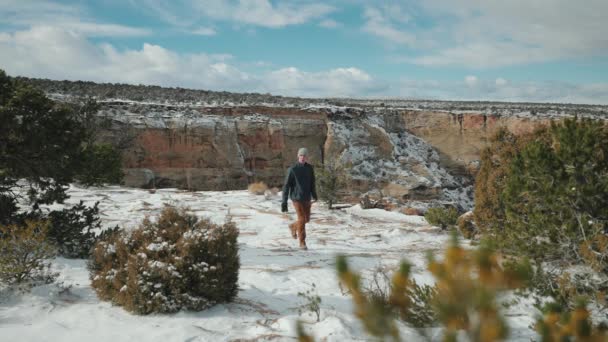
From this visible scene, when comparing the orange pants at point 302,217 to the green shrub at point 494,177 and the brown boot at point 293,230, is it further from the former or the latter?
the green shrub at point 494,177

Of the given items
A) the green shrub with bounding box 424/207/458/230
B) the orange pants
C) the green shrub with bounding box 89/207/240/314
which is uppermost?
the green shrub with bounding box 89/207/240/314

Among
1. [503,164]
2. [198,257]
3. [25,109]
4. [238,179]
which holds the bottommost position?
[238,179]

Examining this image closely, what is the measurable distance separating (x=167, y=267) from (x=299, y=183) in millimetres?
4260

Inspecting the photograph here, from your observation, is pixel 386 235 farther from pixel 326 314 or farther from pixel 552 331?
pixel 552 331

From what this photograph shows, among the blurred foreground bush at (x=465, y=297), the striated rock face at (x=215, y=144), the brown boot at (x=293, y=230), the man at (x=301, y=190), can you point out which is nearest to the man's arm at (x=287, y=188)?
the man at (x=301, y=190)

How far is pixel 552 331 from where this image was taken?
1.21 m

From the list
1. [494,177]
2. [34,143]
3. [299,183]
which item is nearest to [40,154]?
[34,143]

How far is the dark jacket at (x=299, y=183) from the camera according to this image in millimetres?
8180

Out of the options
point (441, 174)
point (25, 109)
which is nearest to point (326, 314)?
point (25, 109)

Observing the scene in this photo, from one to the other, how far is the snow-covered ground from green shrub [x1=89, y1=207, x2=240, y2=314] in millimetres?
137

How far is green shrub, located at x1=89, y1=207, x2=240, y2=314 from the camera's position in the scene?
13.4 ft

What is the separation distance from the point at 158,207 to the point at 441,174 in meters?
19.7

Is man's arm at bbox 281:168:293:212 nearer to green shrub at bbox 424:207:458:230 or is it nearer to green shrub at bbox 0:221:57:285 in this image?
green shrub at bbox 424:207:458:230

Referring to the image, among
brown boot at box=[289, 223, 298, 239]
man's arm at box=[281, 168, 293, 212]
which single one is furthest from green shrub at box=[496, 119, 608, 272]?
brown boot at box=[289, 223, 298, 239]
